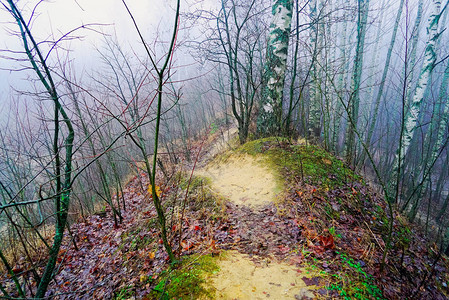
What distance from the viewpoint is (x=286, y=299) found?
1696 millimetres

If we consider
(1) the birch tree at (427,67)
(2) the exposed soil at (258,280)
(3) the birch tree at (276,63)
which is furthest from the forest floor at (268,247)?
(1) the birch tree at (427,67)

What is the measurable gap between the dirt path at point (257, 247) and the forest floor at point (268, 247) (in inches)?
0.4

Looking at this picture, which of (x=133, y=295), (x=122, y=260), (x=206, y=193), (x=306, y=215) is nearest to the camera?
(x=133, y=295)

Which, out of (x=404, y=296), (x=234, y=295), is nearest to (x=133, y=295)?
(x=234, y=295)

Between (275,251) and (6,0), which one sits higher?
(6,0)

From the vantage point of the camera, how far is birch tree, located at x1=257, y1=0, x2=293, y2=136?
4953 millimetres

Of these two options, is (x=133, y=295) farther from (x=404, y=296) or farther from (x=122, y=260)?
(x=404, y=296)

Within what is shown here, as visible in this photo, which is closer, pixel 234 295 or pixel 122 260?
pixel 234 295

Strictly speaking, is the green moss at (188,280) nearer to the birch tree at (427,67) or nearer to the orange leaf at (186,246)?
the orange leaf at (186,246)

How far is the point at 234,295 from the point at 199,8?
6358 mm

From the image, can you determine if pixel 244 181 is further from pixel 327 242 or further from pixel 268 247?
pixel 327 242

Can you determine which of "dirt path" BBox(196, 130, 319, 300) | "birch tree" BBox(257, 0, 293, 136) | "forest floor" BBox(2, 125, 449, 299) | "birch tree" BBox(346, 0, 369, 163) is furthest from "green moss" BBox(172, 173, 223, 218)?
"birch tree" BBox(346, 0, 369, 163)

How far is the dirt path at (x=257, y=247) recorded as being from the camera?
5.95ft

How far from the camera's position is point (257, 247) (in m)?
2.52
